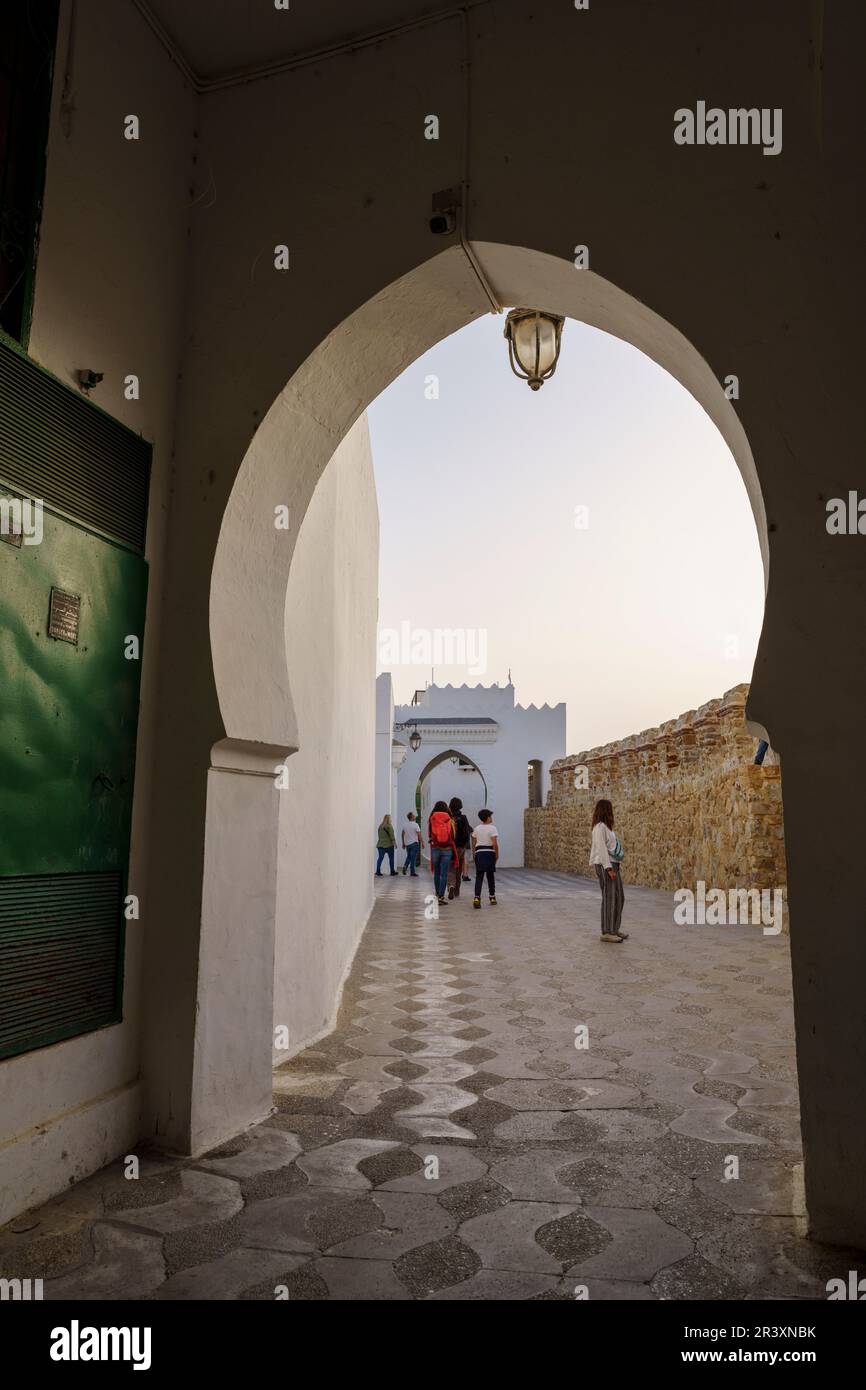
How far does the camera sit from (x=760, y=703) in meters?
2.57

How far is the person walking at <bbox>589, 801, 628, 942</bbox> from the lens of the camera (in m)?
8.34

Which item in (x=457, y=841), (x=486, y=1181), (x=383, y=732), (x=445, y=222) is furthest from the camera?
(x=383, y=732)

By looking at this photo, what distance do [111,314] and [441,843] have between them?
10249 mm

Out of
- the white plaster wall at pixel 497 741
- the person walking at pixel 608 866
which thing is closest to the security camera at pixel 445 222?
the person walking at pixel 608 866

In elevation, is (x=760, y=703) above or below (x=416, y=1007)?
above

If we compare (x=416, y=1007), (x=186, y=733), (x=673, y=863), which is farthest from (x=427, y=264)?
(x=673, y=863)

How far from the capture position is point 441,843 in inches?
498

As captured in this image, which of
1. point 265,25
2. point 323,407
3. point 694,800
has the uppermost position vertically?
point 265,25

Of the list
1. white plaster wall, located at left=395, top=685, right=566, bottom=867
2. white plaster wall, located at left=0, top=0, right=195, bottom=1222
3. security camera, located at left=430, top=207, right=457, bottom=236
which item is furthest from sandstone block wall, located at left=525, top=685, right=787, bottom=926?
white plaster wall, located at left=395, top=685, right=566, bottom=867

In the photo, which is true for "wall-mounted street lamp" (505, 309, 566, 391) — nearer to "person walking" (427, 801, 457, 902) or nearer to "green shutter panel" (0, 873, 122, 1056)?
"green shutter panel" (0, 873, 122, 1056)

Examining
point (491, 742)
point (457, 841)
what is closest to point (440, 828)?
point (457, 841)

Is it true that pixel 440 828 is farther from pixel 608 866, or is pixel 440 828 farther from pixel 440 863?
pixel 608 866
